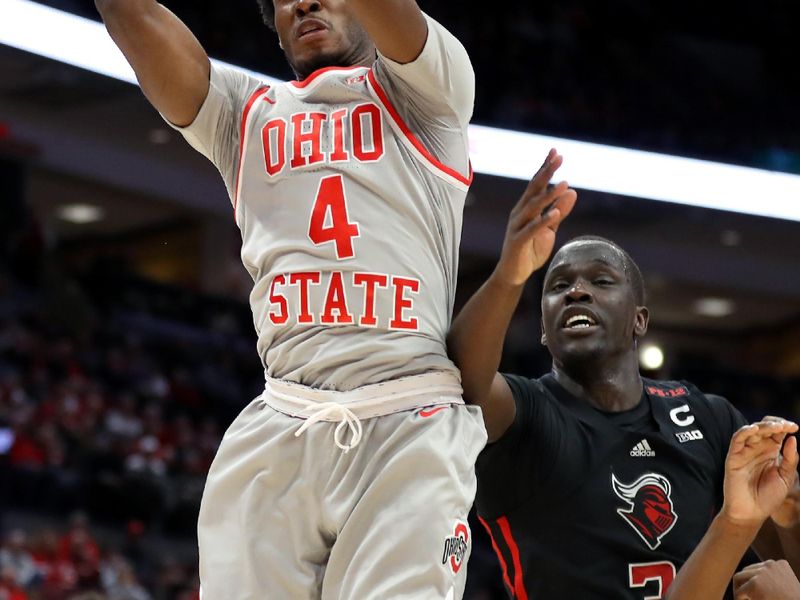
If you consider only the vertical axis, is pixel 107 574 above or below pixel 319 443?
below

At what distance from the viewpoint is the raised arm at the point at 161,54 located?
2.57m

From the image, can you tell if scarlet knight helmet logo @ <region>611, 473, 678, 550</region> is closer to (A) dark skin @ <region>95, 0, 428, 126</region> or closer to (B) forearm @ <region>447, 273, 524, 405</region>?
(B) forearm @ <region>447, 273, 524, 405</region>

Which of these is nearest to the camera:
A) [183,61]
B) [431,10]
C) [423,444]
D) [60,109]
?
[423,444]

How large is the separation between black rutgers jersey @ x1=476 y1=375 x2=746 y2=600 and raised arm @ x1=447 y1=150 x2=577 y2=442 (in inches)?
27.1

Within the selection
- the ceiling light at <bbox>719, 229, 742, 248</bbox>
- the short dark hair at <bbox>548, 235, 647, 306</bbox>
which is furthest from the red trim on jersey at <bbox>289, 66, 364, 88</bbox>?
the ceiling light at <bbox>719, 229, 742, 248</bbox>

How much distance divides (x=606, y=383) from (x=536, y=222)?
1279mm

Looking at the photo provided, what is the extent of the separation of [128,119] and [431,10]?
4.60 metres

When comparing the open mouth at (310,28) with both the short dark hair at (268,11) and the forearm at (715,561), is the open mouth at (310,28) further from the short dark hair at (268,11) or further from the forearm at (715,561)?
the forearm at (715,561)

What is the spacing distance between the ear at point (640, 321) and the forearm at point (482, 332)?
1.10 m

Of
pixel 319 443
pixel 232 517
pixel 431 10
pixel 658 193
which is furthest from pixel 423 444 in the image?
pixel 431 10

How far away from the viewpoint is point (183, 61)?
263cm

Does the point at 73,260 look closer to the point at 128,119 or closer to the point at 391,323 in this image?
the point at 128,119

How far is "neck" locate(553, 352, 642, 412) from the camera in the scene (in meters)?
3.58

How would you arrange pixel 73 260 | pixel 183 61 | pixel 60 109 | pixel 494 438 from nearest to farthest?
1. pixel 183 61
2. pixel 494 438
3. pixel 60 109
4. pixel 73 260
